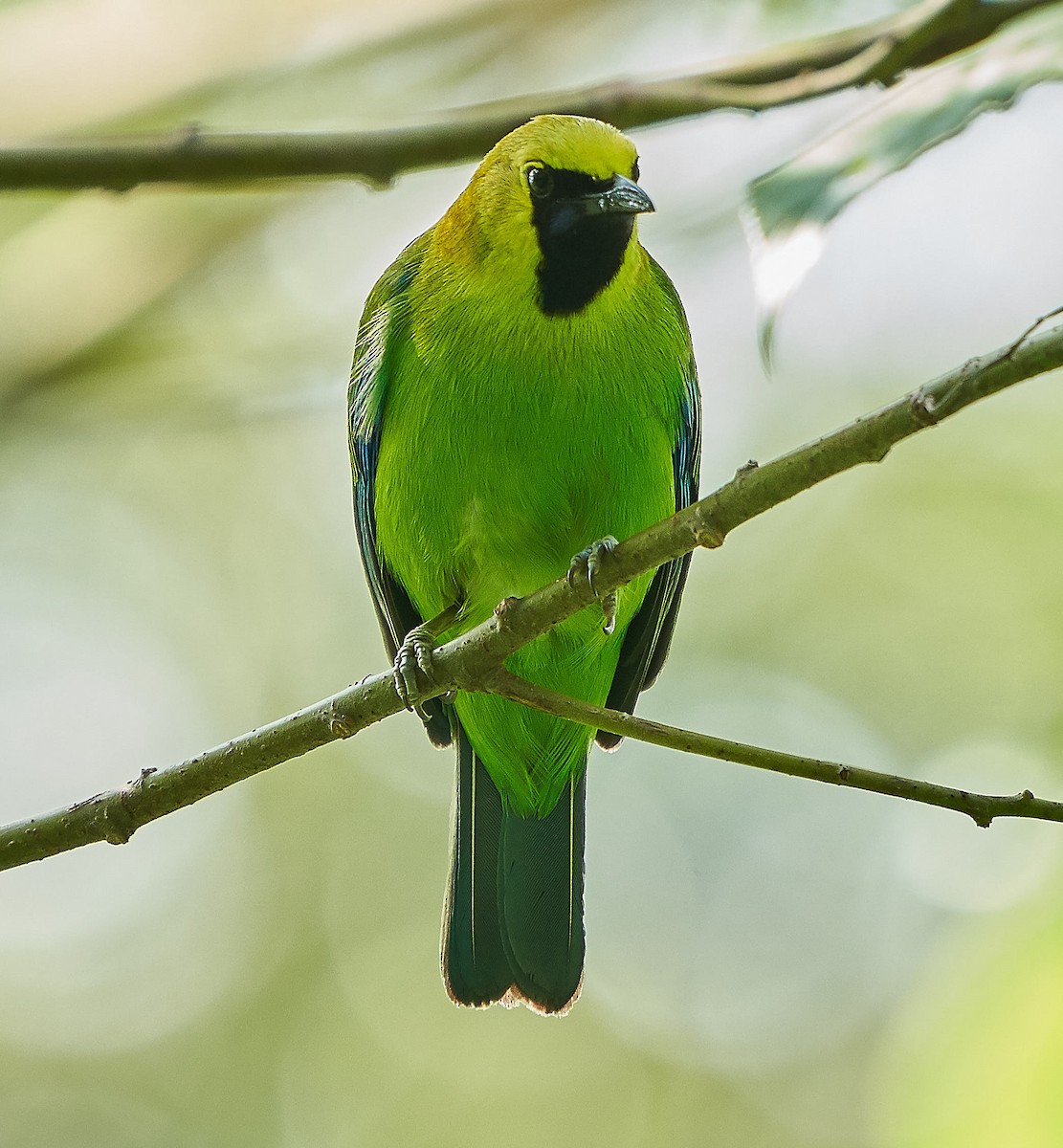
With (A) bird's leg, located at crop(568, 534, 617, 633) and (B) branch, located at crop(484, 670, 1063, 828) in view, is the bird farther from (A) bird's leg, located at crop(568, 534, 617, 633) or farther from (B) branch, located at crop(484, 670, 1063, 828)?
(B) branch, located at crop(484, 670, 1063, 828)

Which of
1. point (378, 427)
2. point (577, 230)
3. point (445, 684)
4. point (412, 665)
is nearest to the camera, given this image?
point (445, 684)

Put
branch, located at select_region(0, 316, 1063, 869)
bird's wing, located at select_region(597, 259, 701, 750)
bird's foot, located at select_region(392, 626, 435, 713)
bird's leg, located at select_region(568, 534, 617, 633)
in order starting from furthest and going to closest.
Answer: bird's wing, located at select_region(597, 259, 701, 750) < bird's foot, located at select_region(392, 626, 435, 713) < bird's leg, located at select_region(568, 534, 617, 633) < branch, located at select_region(0, 316, 1063, 869)

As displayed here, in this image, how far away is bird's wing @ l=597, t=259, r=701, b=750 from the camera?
384 centimetres

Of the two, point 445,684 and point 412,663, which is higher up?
point 412,663

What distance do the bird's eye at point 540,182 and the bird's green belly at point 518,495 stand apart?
625 millimetres

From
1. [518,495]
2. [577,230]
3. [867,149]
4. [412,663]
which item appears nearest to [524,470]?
[518,495]

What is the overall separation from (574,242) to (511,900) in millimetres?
1857

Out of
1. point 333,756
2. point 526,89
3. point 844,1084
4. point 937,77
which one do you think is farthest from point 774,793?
point 937,77

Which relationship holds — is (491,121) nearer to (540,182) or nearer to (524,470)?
(540,182)

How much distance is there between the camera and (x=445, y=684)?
2838 millimetres

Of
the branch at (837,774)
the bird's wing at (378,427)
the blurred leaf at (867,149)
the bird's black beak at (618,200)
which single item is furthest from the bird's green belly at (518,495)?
the blurred leaf at (867,149)

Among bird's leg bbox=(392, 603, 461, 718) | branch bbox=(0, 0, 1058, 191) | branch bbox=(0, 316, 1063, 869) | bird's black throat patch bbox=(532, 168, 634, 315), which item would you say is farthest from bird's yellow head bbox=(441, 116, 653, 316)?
branch bbox=(0, 316, 1063, 869)

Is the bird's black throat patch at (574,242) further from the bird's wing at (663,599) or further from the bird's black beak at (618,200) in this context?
the bird's wing at (663,599)

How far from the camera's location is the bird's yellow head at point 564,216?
358cm
